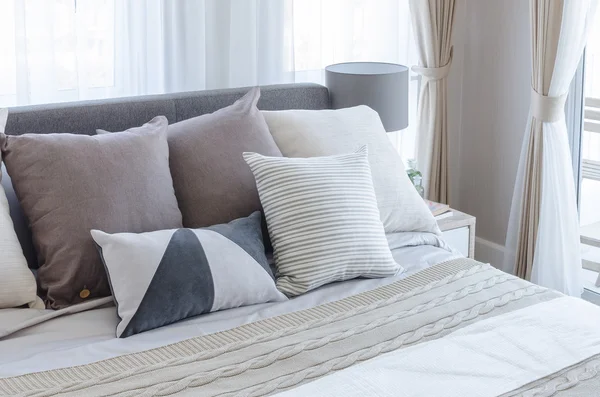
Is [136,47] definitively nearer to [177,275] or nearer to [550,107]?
[177,275]

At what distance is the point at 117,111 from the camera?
2641 millimetres

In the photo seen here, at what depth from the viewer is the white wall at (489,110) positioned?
3.64 metres

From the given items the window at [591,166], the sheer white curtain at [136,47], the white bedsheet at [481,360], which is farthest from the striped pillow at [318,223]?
the window at [591,166]

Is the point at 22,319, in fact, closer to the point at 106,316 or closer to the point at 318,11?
the point at 106,316

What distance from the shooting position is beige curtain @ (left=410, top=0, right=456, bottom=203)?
11.6 feet

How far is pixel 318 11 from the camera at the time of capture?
3330 mm

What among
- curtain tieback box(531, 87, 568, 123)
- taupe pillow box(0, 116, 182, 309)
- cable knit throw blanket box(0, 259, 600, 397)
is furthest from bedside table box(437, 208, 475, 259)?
taupe pillow box(0, 116, 182, 309)

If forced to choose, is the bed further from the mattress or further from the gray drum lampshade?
the gray drum lampshade

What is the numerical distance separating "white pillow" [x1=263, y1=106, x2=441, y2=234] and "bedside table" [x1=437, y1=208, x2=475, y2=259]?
37cm

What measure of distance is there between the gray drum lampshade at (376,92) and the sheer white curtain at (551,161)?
22.5 inches

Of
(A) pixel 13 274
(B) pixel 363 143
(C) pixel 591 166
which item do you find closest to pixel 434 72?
(C) pixel 591 166

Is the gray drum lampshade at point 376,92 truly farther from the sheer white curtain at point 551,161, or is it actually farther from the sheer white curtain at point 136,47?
the sheer white curtain at point 551,161

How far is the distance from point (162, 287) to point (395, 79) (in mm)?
1469

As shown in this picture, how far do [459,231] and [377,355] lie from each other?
1384 millimetres
